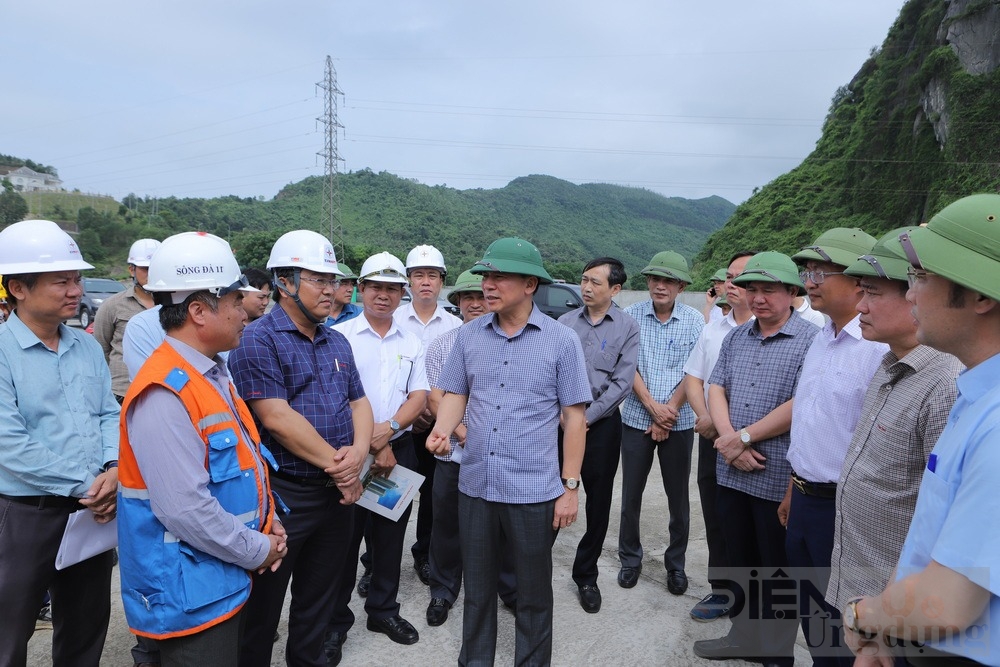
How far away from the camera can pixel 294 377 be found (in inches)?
106

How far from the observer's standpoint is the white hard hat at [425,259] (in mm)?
4363

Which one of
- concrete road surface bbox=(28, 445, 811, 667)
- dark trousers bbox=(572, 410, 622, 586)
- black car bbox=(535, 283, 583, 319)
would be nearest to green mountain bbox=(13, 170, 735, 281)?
black car bbox=(535, 283, 583, 319)

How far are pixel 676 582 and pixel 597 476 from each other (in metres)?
0.85

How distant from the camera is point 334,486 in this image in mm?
2803

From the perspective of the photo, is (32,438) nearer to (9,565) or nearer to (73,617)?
(9,565)

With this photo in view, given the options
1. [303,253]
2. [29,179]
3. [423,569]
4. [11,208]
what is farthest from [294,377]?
[29,179]

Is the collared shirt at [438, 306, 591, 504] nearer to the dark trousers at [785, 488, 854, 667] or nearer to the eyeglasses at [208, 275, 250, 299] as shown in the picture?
the dark trousers at [785, 488, 854, 667]

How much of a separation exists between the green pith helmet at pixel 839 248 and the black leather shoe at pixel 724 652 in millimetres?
2042

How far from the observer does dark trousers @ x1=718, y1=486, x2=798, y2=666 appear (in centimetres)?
310

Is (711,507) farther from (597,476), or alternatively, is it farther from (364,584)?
(364,584)

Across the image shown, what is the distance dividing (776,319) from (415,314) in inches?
95.9

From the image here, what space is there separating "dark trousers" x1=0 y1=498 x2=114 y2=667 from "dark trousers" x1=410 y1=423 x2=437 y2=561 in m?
2.03

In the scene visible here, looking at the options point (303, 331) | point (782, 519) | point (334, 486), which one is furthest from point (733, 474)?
point (303, 331)

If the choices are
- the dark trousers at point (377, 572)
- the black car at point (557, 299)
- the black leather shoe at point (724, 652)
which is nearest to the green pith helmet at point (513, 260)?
the dark trousers at point (377, 572)
